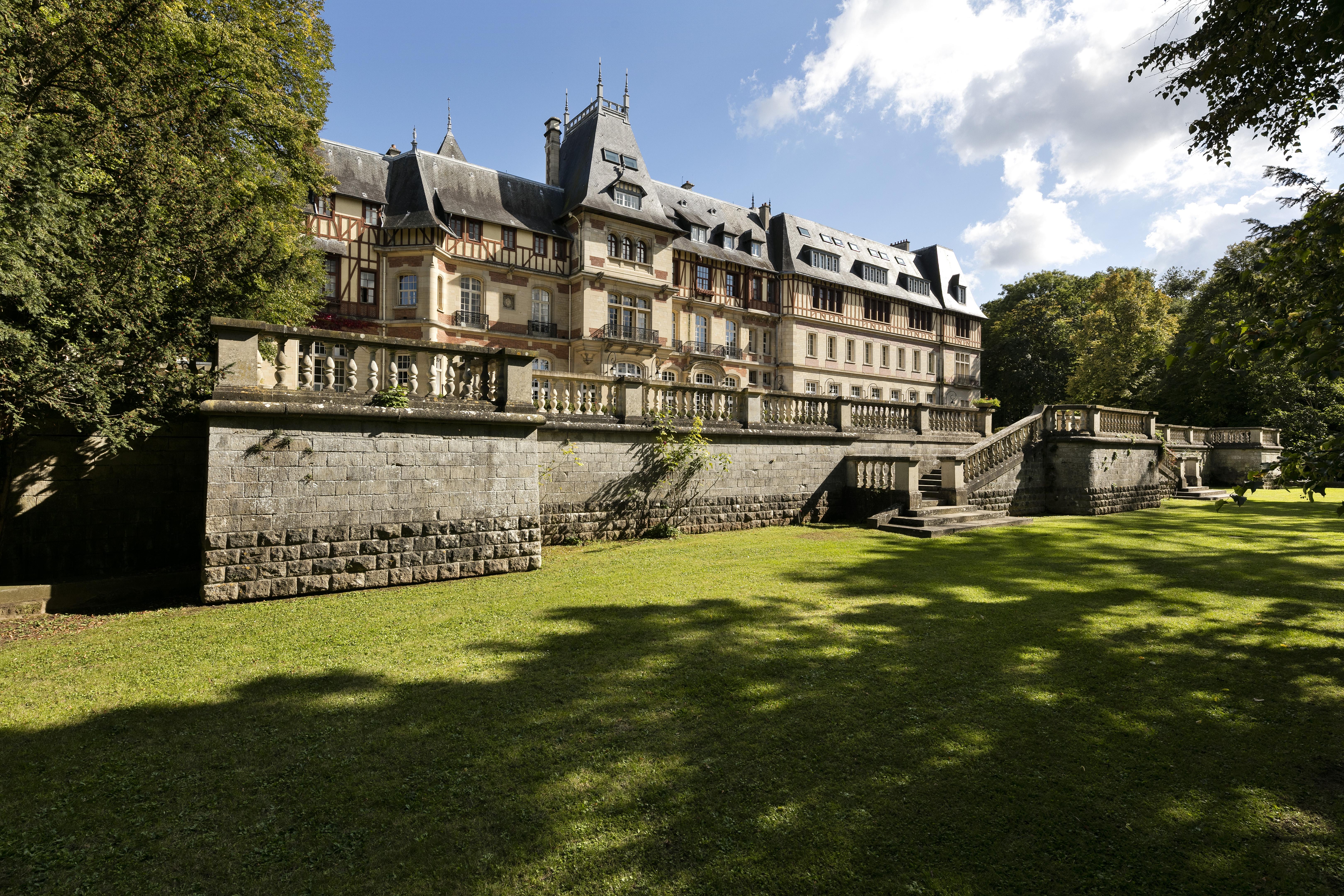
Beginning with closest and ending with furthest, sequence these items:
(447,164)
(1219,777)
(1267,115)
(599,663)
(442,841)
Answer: (442,841) < (1219,777) < (599,663) < (1267,115) < (447,164)

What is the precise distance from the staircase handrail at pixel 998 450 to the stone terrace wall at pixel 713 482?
1.21 m

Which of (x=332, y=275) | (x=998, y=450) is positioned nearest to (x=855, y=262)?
(x=998, y=450)

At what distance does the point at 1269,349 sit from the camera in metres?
3.48

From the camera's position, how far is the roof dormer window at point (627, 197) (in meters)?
26.5

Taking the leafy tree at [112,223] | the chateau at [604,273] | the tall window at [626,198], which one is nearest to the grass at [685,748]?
the leafy tree at [112,223]

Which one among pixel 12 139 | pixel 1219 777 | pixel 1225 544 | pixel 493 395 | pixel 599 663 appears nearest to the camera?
pixel 1219 777

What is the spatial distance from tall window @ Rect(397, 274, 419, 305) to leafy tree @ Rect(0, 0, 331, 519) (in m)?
14.3

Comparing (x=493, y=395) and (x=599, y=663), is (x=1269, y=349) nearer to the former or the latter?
(x=599, y=663)

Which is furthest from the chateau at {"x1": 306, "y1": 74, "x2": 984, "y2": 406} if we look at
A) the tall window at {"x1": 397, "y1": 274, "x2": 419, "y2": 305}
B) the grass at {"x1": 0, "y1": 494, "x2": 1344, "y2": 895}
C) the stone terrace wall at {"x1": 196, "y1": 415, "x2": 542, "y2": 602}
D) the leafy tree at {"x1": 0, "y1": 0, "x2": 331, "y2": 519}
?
the grass at {"x1": 0, "y1": 494, "x2": 1344, "y2": 895}

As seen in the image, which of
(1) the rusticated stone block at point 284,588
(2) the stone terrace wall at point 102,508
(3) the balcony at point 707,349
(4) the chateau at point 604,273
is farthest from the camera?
(3) the balcony at point 707,349

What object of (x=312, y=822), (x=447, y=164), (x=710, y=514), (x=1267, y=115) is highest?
(x=447, y=164)

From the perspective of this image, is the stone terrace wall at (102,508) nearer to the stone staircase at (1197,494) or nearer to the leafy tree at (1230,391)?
the stone staircase at (1197,494)

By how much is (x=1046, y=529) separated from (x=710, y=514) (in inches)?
260

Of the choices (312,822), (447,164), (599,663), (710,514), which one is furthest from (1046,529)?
(447,164)
